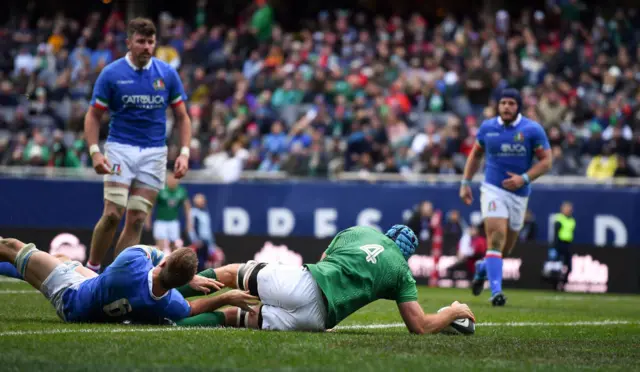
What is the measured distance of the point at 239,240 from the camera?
21.1m

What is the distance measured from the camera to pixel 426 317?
8.66 metres

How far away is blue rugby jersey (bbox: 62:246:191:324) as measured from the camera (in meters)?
8.26

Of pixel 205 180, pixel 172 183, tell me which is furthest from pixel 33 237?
pixel 205 180

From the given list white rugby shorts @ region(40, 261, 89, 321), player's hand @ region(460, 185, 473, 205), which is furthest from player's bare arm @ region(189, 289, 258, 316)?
player's hand @ region(460, 185, 473, 205)

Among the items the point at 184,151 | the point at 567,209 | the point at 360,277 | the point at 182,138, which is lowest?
the point at 567,209

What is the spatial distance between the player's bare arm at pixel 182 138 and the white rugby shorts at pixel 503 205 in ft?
13.7

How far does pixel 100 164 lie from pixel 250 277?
9.65 feet

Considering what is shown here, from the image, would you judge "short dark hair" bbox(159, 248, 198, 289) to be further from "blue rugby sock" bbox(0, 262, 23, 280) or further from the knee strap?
"blue rugby sock" bbox(0, 262, 23, 280)

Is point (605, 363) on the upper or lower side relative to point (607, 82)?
lower

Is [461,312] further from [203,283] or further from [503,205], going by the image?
[503,205]

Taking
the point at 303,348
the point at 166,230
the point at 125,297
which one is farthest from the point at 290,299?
the point at 166,230

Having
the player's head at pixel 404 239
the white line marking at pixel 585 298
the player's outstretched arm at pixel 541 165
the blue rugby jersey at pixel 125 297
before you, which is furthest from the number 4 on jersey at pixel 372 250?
the white line marking at pixel 585 298

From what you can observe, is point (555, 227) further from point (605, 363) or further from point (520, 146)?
point (605, 363)

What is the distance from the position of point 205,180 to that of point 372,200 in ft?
11.7
